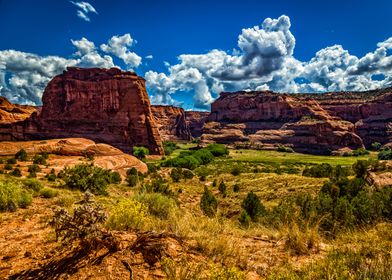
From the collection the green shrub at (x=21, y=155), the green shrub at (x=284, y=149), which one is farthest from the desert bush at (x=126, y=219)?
the green shrub at (x=284, y=149)

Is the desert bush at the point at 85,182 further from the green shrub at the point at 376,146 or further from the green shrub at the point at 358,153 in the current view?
the green shrub at the point at 376,146

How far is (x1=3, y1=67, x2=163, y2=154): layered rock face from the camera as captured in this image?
86.7m

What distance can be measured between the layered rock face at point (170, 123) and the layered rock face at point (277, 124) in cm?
2207

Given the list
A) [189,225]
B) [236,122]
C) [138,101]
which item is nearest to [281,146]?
[236,122]

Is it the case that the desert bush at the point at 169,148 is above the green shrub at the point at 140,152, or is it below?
below

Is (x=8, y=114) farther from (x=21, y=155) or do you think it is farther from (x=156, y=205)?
(x=156, y=205)

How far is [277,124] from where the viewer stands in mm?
151375

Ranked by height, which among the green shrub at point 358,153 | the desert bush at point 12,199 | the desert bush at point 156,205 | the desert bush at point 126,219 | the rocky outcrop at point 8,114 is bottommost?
the green shrub at point 358,153

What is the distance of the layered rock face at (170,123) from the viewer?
7249 inches

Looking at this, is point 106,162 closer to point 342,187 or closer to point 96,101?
point 342,187

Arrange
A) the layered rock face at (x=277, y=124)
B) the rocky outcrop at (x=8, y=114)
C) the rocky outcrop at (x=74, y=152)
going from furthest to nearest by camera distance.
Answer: the layered rock face at (x=277, y=124) → the rocky outcrop at (x=8, y=114) → the rocky outcrop at (x=74, y=152)

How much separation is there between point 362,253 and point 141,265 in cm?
369

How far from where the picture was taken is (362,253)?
4613 millimetres

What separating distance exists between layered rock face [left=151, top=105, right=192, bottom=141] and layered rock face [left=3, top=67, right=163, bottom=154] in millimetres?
91503
